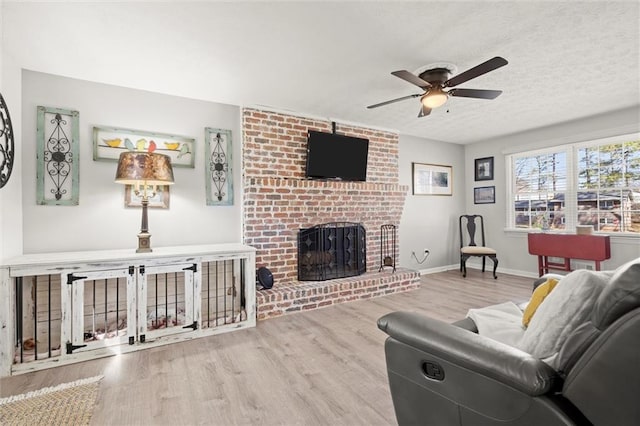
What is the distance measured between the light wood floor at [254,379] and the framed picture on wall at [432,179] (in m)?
2.72

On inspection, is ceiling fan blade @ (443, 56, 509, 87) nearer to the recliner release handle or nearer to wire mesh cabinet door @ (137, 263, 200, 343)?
the recliner release handle

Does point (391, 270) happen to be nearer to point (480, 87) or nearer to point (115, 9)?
point (480, 87)

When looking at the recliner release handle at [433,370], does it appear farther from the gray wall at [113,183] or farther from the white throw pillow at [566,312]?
the gray wall at [113,183]

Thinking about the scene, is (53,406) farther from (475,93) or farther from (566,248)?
(566,248)

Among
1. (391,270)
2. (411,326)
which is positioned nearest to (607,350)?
(411,326)

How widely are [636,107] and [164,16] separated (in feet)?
17.7

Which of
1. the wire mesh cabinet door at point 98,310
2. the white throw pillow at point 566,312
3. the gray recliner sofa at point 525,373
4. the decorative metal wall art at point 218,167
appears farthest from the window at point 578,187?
the wire mesh cabinet door at point 98,310

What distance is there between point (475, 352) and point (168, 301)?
9.57ft

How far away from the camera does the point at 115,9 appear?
189 cm

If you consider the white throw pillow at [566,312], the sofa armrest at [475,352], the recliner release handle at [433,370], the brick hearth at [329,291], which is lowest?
the brick hearth at [329,291]

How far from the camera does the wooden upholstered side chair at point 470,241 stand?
5020 mm

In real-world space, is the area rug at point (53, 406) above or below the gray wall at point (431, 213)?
below

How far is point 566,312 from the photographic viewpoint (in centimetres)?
105

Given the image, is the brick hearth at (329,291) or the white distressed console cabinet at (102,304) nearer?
the white distressed console cabinet at (102,304)
